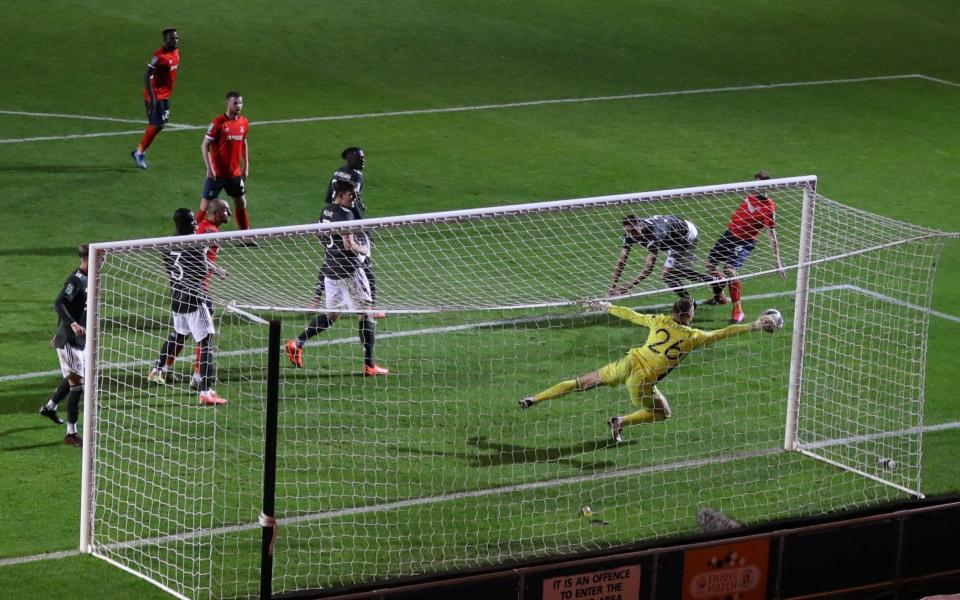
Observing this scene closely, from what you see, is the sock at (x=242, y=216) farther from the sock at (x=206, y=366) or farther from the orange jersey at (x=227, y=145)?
the sock at (x=206, y=366)

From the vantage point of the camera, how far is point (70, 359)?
12.2 m

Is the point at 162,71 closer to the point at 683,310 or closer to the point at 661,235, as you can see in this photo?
the point at 661,235

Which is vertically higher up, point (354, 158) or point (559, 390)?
point (354, 158)

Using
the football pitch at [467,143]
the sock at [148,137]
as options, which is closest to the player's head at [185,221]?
the football pitch at [467,143]

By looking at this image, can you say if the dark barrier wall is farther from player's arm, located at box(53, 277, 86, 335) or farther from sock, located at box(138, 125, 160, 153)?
sock, located at box(138, 125, 160, 153)

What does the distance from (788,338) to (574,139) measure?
8.65 m

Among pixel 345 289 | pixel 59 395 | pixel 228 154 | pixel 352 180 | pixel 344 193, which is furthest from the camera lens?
pixel 228 154

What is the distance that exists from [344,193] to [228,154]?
361 cm

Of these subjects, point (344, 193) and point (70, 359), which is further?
point (344, 193)

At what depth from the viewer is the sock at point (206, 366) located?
12781 millimetres

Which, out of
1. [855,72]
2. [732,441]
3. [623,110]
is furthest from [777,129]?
[732,441]

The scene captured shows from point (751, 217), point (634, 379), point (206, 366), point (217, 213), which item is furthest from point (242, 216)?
point (634, 379)

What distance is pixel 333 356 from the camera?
47.4ft

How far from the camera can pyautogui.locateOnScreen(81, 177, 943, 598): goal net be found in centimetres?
1102
